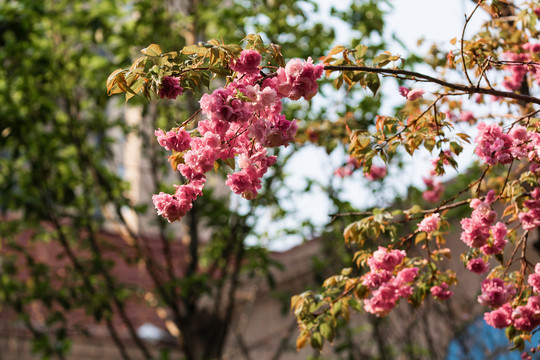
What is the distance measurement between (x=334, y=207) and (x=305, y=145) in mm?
692

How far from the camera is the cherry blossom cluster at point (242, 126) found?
212cm

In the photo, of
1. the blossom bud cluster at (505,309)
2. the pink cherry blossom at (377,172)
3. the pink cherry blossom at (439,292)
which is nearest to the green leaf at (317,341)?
the pink cherry blossom at (439,292)

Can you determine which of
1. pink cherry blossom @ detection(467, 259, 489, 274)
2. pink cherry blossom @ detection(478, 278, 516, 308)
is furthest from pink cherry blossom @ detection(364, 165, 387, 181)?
pink cherry blossom @ detection(478, 278, 516, 308)

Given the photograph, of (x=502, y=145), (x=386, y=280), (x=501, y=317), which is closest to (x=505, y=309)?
(x=501, y=317)

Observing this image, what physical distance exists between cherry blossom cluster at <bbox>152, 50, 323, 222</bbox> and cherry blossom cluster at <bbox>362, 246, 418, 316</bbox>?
0.76 meters

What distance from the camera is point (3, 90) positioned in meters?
5.72

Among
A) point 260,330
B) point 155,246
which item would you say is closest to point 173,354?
point 260,330

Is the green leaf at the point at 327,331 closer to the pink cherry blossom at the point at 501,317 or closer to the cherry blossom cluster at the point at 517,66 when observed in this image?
the pink cherry blossom at the point at 501,317

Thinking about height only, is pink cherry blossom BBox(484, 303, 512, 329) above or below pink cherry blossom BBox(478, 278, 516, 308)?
below

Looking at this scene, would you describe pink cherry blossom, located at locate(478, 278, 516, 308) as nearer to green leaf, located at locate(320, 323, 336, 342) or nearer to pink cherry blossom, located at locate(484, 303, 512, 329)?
pink cherry blossom, located at locate(484, 303, 512, 329)

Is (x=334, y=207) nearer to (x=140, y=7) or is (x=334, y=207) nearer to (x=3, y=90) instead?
(x=140, y=7)

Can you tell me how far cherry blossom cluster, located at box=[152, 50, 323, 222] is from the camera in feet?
6.94

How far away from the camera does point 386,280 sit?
2.78 m

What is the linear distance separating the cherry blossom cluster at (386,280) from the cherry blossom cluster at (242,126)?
758 mm
